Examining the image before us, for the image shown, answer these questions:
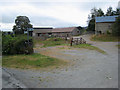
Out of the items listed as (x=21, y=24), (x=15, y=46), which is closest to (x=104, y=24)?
(x=15, y=46)

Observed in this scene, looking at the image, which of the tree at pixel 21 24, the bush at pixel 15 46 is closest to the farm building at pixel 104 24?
the tree at pixel 21 24

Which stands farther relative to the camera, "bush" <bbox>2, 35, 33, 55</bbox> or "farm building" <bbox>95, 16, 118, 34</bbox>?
"farm building" <bbox>95, 16, 118, 34</bbox>

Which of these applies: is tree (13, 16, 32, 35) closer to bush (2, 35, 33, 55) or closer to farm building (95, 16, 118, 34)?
farm building (95, 16, 118, 34)

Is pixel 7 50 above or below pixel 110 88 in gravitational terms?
above

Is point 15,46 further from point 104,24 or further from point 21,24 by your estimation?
point 21,24

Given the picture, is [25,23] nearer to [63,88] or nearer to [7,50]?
[7,50]

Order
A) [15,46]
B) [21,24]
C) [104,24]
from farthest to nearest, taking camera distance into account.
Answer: [21,24]
[104,24]
[15,46]

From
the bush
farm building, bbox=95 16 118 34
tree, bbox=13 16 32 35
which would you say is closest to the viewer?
the bush

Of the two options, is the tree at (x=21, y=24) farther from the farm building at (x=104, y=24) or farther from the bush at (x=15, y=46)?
the bush at (x=15, y=46)

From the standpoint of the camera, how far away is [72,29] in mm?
51969

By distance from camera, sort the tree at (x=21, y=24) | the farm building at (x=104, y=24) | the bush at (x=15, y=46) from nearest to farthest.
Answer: the bush at (x=15, y=46) → the farm building at (x=104, y=24) → the tree at (x=21, y=24)

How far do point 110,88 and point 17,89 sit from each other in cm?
332

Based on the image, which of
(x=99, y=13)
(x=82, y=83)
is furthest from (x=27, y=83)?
(x=99, y=13)

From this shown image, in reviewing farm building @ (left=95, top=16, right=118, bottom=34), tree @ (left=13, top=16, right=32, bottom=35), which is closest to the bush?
farm building @ (left=95, top=16, right=118, bottom=34)
